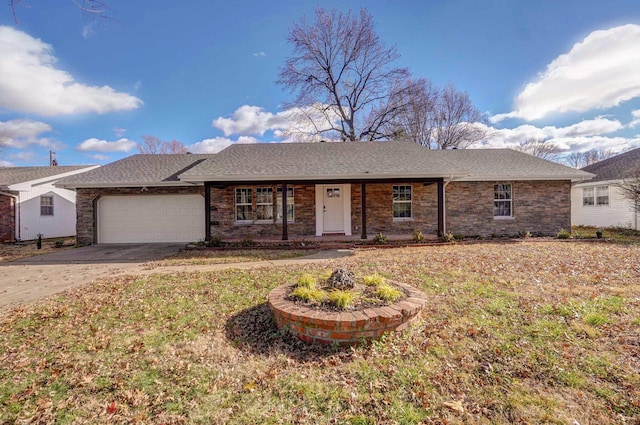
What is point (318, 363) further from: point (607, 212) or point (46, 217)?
point (607, 212)

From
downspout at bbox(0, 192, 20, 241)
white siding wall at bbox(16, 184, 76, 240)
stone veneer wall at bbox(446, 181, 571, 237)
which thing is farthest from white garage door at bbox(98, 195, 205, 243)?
stone veneer wall at bbox(446, 181, 571, 237)

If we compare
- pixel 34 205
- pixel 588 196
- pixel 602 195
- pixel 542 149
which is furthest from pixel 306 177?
pixel 542 149

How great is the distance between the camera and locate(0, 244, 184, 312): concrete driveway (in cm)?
555

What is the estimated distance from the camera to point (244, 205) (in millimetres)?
12195

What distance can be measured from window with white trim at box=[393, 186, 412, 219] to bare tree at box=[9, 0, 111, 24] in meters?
10.6

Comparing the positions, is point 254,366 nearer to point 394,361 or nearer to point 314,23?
point 394,361

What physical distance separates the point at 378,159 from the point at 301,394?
10525 millimetres

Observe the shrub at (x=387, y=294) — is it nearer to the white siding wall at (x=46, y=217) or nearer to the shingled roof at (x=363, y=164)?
the shingled roof at (x=363, y=164)

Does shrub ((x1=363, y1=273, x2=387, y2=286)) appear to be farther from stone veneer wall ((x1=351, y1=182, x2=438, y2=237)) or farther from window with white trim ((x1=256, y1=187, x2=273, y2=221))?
window with white trim ((x1=256, y1=187, x2=273, y2=221))

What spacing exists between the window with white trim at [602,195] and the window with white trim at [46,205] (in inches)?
1199

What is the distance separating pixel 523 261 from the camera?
23.1 ft

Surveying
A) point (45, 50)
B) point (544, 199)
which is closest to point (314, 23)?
point (544, 199)

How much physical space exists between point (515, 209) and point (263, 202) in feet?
35.4

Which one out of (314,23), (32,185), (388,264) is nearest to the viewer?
(388,264)
